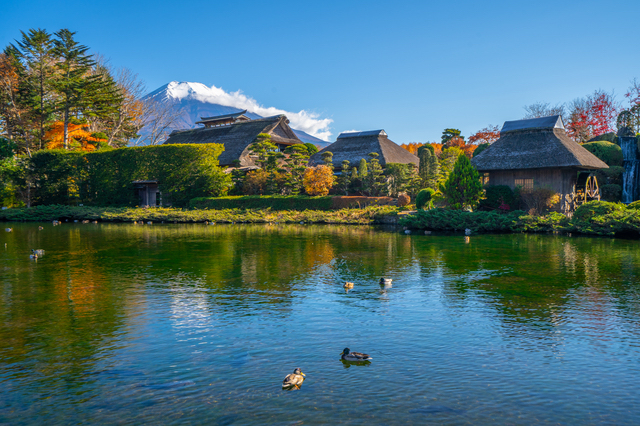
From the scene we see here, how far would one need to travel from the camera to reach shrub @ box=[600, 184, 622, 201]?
32781 millimetres

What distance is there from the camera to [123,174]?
40750 mm

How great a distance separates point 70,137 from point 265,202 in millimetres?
22949

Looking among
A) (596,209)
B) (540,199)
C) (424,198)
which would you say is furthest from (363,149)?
(596,209)

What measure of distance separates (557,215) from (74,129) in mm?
42900

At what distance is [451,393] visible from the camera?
5312 millimetres

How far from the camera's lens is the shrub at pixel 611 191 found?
3278 centimetres

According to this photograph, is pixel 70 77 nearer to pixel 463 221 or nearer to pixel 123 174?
pixel 123 174

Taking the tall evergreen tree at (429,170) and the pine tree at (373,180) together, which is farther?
the tall evergreen tree at (429,170)

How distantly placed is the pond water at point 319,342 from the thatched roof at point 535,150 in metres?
15.2

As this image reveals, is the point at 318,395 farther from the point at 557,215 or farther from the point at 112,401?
the point at 557,215

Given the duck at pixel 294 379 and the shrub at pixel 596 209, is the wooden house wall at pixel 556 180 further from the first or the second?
the duck at pixel 294 379

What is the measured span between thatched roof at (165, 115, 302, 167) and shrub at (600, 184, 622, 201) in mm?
28524

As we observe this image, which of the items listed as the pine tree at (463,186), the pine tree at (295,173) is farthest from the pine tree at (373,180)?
the pine tree at (463,186)

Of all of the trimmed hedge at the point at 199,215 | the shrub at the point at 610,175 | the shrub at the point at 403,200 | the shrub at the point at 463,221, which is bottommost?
the shrub at the point at 463,221
